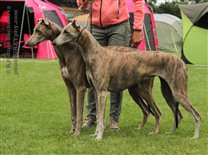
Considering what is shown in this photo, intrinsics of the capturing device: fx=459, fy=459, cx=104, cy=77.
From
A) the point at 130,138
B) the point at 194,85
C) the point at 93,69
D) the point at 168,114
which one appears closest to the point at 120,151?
the point at 130,138

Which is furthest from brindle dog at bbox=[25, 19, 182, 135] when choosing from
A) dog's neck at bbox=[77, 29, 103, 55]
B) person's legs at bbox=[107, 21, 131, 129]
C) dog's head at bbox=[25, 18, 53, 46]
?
person's legs at bbox=[107, 21, 131, 129]

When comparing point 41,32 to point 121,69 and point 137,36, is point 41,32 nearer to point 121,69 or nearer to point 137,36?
point 121,69

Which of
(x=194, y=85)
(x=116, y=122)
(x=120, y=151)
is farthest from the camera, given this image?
(x=194, y=85)

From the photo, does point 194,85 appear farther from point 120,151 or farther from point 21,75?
point 120,151

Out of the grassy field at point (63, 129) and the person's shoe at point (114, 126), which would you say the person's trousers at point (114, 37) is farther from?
the grassy field at point (63, 129)

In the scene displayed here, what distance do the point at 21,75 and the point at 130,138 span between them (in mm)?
6788

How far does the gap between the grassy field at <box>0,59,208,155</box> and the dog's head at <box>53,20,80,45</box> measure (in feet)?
3.87

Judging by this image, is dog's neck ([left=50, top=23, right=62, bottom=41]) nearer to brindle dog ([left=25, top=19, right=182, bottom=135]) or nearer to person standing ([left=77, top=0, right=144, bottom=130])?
brindle dog ([left=25, top=19, right=182, bottom=135])

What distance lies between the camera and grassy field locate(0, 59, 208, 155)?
16.7ft

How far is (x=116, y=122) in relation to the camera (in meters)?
6.34

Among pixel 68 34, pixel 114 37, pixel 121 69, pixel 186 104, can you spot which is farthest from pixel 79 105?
pixel 186 104

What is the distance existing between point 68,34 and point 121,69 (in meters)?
0.81

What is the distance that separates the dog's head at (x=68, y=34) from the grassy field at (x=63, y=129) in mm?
1180

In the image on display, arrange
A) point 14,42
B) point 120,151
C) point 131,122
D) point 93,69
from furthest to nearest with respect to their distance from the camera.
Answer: point 14,42
point 131,122
point 93,69
point 120,151
